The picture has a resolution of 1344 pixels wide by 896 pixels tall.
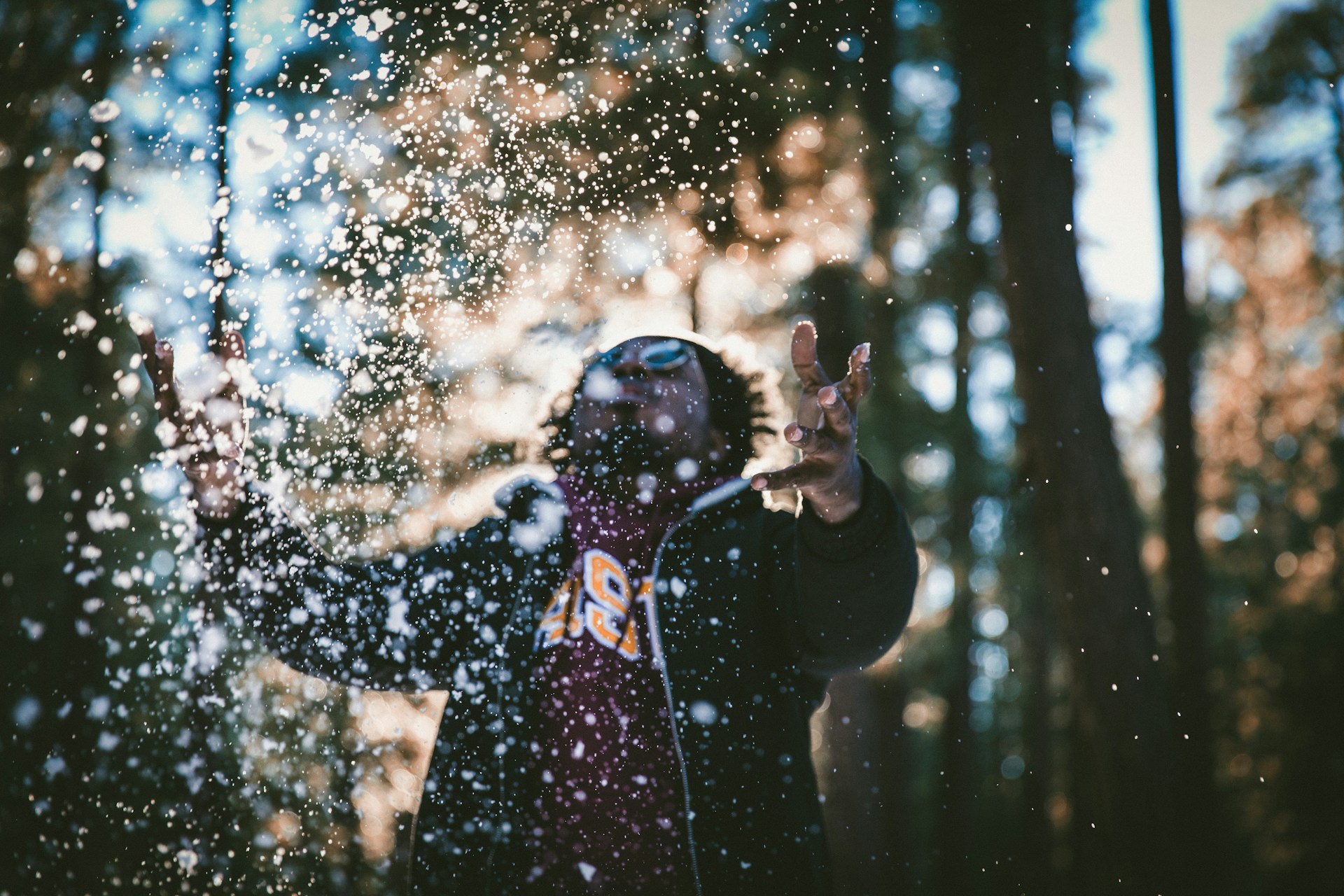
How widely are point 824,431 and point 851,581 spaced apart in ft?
0.96

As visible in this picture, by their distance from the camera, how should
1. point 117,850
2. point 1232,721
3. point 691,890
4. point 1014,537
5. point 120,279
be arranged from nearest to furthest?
point 691,890 → point 117,850 → point 120,279 → point 1014,537 → point 1232,721

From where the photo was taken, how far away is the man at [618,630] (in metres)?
1.36

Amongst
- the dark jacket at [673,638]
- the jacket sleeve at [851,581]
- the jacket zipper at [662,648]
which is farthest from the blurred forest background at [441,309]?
the jacket sleeve at [851,581]

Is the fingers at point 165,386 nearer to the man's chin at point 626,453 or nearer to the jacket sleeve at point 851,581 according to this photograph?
the man's chin at point 626,453

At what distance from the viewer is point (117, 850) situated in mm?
1946

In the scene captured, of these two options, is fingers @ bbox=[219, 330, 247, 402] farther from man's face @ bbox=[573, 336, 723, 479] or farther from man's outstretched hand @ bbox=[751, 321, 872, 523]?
man's outstretched hand @ bbox=[751, 321, 872, 523]

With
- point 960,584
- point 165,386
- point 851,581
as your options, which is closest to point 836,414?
point 851,581

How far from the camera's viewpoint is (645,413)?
1658 millimetres

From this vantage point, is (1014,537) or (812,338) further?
(1014,537)

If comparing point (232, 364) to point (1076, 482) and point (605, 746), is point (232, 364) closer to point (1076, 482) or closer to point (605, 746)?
point (605, 746)

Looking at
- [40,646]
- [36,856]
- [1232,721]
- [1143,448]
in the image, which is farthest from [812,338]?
[1143,448]

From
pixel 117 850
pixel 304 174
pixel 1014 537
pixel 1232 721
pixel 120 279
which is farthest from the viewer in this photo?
pixel 1232 721

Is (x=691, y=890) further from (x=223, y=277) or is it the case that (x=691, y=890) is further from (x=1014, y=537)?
(x=1014, y=537)

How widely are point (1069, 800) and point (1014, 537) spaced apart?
12.8ft
